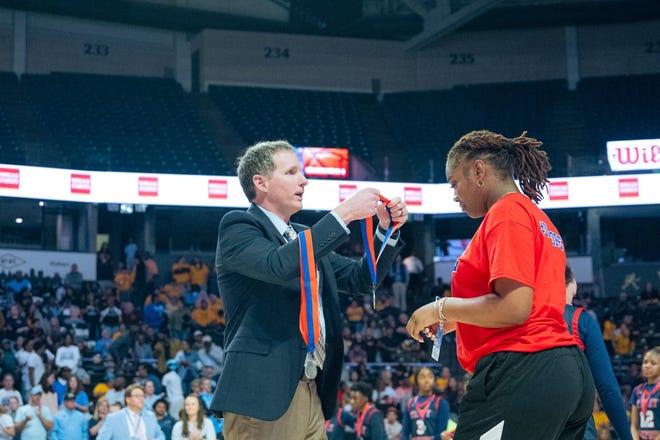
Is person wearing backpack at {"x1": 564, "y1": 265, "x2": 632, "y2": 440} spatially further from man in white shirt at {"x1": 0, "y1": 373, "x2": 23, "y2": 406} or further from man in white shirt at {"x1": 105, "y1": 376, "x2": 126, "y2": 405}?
man in white shirt at {"x1": 0, "y1": 373, "x2": 23, "y2": 406}

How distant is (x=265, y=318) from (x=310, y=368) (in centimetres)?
28

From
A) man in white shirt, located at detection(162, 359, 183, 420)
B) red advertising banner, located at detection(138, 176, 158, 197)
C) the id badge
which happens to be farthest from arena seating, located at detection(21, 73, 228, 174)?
the id badge

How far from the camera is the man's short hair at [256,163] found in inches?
151

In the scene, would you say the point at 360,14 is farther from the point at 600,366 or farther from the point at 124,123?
the point at 600,366

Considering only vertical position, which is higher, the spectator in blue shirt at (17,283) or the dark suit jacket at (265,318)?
the spectator in blue shirt at (17,283)

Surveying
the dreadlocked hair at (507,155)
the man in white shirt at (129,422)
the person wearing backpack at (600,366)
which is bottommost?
the man in white shirt at (129,422)

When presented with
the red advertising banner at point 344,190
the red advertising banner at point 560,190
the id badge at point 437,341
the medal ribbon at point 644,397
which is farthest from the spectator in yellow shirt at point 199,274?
the id badge at point 437,341

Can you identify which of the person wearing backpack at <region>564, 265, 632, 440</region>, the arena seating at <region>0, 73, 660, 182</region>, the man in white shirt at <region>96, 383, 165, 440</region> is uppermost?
the arena seating at <region>0, 73, 660, 182</region>

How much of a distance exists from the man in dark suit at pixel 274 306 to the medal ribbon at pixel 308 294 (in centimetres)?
3

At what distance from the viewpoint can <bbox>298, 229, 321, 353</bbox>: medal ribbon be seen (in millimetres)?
3426

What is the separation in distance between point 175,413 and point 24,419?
2.56m

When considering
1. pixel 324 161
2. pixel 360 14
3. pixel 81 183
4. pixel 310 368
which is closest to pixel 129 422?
pixel 310 368

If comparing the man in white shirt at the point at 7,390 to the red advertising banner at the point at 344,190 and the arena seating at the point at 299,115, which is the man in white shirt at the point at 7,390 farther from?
the arena seating at the point at 299,115

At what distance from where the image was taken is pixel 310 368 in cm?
362
